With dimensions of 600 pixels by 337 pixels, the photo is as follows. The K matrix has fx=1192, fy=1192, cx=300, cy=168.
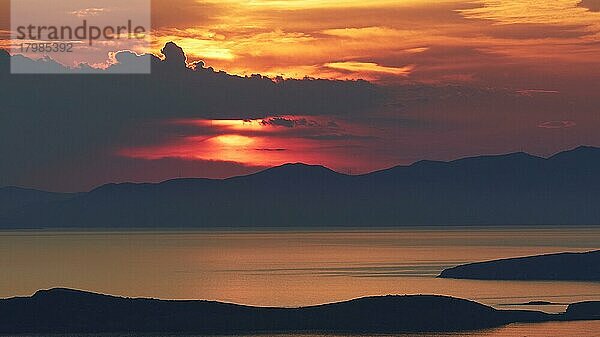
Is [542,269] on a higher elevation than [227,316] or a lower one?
higher

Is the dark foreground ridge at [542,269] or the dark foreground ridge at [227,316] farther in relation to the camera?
the dark foreground ridge at [542,269]

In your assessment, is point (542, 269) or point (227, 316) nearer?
point (227, 316)

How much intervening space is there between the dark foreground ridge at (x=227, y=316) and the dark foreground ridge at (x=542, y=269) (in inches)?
2254

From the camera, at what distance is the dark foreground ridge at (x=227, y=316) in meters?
99.2

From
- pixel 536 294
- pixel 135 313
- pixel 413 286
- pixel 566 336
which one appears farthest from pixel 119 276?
pixel 566 336

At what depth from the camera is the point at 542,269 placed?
166250 mm

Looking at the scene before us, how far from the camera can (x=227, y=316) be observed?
102688mm

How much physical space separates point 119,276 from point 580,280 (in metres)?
66.5

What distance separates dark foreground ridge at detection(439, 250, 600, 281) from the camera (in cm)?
16338

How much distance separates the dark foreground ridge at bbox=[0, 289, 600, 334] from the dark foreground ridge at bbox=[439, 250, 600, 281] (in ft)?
188

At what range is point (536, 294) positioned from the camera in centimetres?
14112

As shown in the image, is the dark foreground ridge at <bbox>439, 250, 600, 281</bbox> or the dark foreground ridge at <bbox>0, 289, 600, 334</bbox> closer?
the dark foreground ridge at <bbox>0, 289, 600, 334</bbox>

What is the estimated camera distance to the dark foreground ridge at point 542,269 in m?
163

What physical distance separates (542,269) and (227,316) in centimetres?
7515
